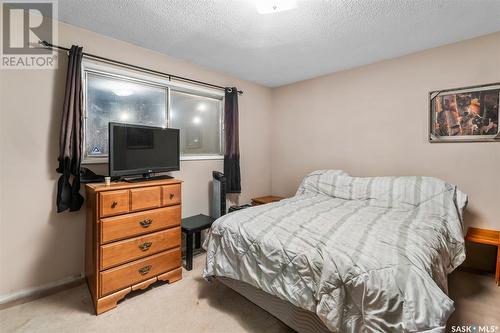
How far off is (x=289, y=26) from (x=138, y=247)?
2.40 m

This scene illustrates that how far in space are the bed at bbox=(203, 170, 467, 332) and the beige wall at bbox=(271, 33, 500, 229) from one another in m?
0.35

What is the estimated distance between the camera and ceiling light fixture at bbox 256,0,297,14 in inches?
69.5

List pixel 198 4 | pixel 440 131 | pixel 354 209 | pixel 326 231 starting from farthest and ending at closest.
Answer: pixel 440 131 → pixel 354 209 → pixel 198 4 → pixel 326 231

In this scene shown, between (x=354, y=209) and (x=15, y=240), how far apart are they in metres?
3.03

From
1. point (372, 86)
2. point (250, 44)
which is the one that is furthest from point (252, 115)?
point (372, 86)

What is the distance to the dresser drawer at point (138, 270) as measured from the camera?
6.36 feet

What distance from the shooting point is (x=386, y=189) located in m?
2.68

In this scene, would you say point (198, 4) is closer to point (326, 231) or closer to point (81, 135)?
point (81, 135)

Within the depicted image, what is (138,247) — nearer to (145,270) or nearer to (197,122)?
(145,270)

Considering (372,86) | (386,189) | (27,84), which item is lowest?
(386,189)

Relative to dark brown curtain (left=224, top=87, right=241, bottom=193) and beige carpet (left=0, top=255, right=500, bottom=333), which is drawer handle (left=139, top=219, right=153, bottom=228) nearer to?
beige carpet (left=0, top=255, right=500, bottom=333)

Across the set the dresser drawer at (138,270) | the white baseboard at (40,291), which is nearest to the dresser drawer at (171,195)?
the dresser drawer at (138,270)

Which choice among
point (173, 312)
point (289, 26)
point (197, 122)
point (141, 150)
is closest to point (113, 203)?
point (141, 150)

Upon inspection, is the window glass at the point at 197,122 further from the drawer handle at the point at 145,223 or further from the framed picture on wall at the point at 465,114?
the framed picture on wall at the point at 465,114
